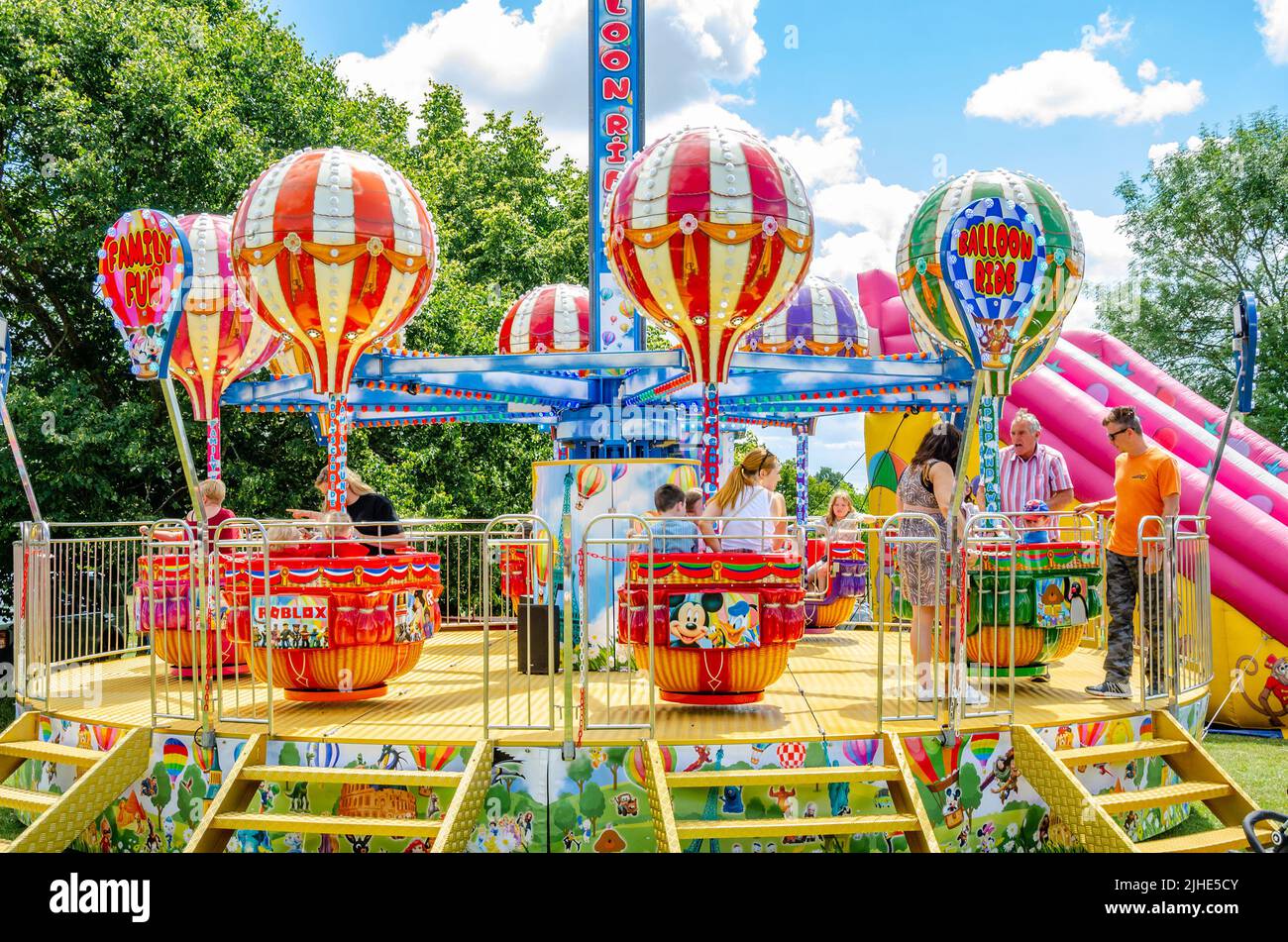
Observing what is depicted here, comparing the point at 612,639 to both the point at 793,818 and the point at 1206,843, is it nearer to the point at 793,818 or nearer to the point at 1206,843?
the point at 793,818

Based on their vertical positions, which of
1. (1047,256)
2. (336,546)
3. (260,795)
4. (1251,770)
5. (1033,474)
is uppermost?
(1047,256)

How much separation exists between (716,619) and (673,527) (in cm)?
85

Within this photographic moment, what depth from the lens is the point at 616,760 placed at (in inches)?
215

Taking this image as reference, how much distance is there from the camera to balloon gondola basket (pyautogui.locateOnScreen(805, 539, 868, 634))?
999 centimetres

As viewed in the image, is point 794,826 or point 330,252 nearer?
point 794,826

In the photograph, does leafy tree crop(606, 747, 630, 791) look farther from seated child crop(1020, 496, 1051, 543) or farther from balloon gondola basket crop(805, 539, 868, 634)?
balloon gondola basket crop(805, 539, 868, 634)

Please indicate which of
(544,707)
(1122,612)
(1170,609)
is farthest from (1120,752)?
(544,707)

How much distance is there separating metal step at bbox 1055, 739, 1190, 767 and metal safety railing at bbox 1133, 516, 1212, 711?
0.25m

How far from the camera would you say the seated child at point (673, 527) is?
5921mm

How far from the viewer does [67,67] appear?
13.8 m

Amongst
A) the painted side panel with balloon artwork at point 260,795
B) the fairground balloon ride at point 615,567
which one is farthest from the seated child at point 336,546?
the painted side panel with balloon artwork at point 260,795

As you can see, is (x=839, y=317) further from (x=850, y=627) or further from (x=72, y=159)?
(x=72, y=159)

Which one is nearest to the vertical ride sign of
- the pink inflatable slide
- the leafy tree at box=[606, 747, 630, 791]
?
the pink inflatable slide

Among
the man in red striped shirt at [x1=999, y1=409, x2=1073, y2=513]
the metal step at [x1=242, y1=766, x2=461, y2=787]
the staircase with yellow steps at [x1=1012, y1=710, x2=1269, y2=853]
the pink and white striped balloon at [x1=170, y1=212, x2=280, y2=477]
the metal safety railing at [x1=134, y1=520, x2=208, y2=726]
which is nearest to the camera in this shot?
the staircase with yellow steps at [x1=1012, y1=710, x2=1269, y2=853]
